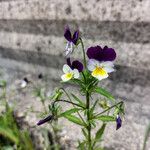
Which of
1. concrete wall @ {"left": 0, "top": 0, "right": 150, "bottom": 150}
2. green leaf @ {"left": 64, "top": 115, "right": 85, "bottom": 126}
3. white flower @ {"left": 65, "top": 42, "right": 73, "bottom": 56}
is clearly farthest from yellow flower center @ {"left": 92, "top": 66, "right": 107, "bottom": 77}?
concrete wall @ {"left": 0, "top": 0, "right": 150, "bottom": 150}

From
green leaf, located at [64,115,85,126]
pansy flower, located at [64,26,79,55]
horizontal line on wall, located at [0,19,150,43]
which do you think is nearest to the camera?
pansy flower, located at [64,26,79,55]

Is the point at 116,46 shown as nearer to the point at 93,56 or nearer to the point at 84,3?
the point at 84,3

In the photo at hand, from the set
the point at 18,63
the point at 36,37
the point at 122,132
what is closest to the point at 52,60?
the point at 36,37

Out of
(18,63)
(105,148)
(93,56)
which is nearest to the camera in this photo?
(93,56)

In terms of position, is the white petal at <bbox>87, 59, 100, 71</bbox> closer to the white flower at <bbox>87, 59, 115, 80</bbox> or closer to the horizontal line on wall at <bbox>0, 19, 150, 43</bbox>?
the white flower at <bbox>87, 59, 115, 80</bbox>

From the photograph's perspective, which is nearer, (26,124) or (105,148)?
(105,148)

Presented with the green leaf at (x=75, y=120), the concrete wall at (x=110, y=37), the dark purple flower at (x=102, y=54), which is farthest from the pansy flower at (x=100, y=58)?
the concrete wall at (x=110, y=37)
